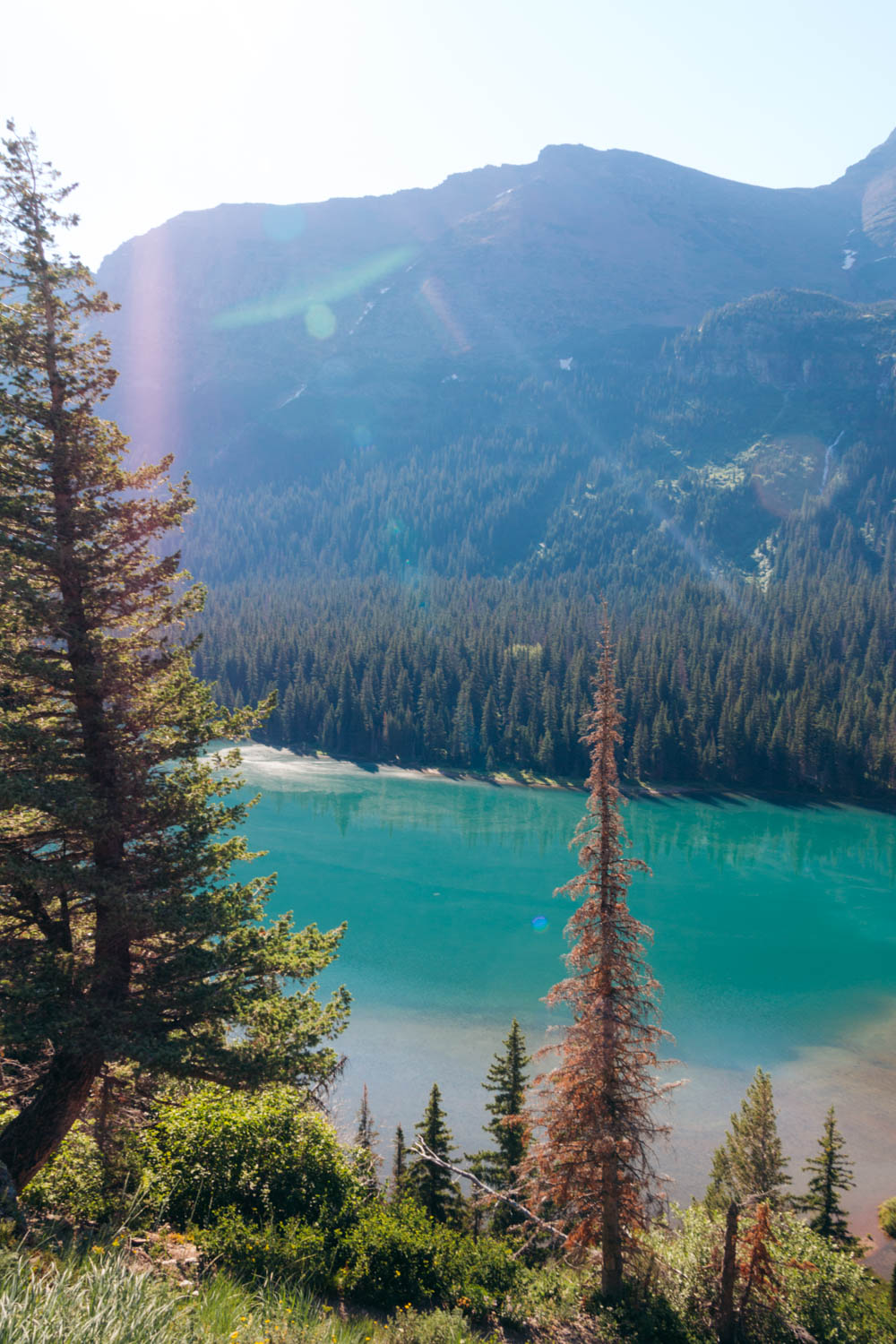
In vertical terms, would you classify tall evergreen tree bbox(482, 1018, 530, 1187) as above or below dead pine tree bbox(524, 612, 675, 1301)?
below

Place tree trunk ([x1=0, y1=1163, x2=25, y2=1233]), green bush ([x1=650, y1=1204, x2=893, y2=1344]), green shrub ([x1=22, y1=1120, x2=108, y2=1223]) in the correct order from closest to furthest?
tree trunk ([x1=0, y1=1163, x2=25, y2=1233]) → green shrub ([x1=22, y1=1120, x2=108, y2=1223]) → green bush ([x1=650, y1=1204, x2=893, y2=1344])

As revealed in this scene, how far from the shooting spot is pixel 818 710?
97125 millimetres

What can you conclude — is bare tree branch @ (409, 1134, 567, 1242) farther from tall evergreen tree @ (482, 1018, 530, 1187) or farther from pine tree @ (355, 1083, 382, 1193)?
tall evergreen tree @ (482, 1018, 530, 1187)

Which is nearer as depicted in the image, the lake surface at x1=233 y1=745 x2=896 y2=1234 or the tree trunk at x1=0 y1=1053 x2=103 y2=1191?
the tree trunk at x1=0 y1=1053 x2=103 y2=1191

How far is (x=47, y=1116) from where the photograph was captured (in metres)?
10.7

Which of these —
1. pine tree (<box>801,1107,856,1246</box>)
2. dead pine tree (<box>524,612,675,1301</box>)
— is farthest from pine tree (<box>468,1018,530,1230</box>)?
pine tree (<box>801,1107,856,1246</box>)

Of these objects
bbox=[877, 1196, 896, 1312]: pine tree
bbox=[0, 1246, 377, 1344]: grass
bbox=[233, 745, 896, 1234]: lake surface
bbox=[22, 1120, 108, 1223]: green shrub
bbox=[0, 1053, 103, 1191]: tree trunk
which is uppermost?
bbox=[0, 1246, 377, 1344]: grass

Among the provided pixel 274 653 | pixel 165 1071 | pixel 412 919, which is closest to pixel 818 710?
pixel 412 919

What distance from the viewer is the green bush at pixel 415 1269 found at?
11938mm

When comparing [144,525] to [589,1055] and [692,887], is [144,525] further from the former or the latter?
[692,887]

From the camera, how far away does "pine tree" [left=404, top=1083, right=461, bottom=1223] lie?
62.4 feet

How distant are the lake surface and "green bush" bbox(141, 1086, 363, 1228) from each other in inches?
524

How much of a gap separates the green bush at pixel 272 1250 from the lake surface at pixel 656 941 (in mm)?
14873

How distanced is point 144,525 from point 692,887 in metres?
59.7
